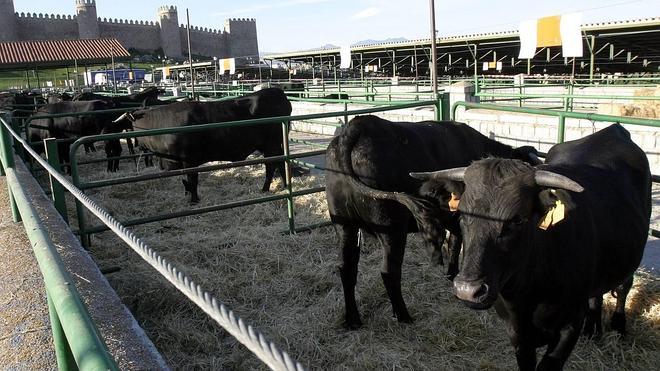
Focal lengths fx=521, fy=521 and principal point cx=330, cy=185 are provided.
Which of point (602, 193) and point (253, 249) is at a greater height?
point (602, 193)

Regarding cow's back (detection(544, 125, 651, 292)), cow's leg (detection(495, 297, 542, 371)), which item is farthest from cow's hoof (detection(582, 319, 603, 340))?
cow's leg (detection(495, 297, 542, 371))

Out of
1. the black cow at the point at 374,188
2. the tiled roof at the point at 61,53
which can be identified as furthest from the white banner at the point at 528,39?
the tiled roof at the point at 61,53

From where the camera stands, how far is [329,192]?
3.87 metres

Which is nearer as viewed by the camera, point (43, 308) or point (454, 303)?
point (43, 308)

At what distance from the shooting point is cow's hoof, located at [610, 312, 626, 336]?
345cm

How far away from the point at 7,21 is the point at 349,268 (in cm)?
7141

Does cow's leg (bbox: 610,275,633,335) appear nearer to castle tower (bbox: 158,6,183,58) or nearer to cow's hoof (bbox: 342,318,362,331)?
cow's hoof (bbox: 342,318,362,331)

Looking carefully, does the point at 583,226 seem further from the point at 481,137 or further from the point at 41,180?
the point at 41,180

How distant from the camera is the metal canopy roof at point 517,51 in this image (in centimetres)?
1805

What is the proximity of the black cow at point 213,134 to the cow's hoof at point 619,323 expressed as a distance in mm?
5220

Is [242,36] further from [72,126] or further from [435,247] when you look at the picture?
[435,247]

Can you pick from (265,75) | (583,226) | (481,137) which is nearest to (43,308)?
(583,226)

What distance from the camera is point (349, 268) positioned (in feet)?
12.6

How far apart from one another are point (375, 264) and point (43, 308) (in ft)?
9.17
